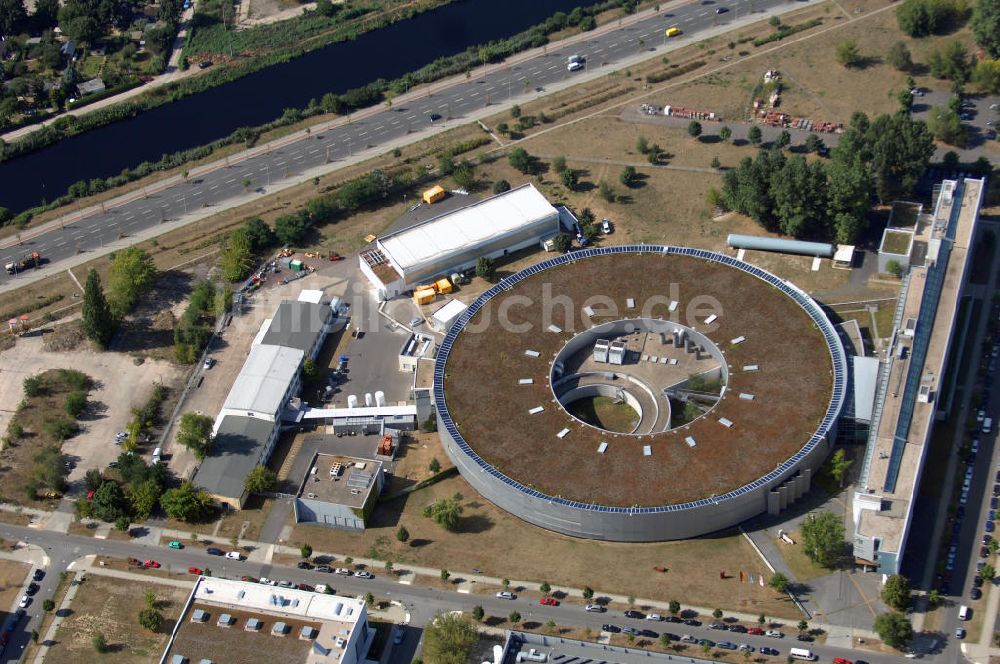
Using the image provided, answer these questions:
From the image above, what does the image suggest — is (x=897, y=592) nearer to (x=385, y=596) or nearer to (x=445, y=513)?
(x=445, y=513)

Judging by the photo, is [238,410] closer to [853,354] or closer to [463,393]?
[463,393]

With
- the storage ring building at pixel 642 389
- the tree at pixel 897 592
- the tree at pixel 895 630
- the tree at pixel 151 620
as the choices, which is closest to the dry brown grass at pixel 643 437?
the storage ring building at pixel 642 389

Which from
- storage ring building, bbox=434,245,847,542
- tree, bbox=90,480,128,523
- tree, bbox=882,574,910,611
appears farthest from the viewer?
tree, bbox=90,480,128,523

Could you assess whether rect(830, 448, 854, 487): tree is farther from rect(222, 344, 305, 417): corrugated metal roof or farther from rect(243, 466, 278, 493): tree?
rect(222, 344, 305, 417): corrugated metal roof

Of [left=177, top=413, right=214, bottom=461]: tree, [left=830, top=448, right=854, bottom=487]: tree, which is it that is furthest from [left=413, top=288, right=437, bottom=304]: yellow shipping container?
[left=830, top=448, right=854, bottom=487]: tree

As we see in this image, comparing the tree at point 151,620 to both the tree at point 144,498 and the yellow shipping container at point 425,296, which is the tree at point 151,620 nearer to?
the tree at point 144,498

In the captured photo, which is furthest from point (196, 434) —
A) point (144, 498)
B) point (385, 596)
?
point (385, 596)
